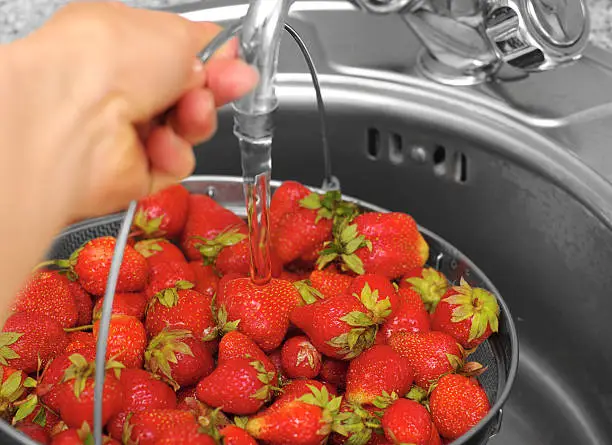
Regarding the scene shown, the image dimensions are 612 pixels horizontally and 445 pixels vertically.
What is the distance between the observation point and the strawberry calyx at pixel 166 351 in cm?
63

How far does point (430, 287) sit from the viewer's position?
2.34 feet

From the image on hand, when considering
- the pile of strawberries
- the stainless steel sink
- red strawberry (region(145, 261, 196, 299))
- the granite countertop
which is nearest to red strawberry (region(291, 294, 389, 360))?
the pile of strawberries

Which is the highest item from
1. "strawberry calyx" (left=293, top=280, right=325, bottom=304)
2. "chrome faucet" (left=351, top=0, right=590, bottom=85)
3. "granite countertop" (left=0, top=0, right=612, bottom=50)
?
"chrome faucet" (left=351, top=0, right=590, bottom=85)

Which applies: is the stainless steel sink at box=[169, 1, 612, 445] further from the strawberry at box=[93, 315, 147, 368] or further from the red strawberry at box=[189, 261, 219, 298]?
the strawberry at box=[93, 315, 147, 368]

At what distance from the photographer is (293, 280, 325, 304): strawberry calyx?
680 mm

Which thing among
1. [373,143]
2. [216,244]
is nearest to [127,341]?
[216,244]

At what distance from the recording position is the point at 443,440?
0.63 m

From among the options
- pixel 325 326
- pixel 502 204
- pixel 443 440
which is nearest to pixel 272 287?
pixel 325 326

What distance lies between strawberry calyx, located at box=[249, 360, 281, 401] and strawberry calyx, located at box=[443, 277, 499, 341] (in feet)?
0.50

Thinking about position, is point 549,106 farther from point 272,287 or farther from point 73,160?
point 73,160

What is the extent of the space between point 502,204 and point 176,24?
442 millimetres

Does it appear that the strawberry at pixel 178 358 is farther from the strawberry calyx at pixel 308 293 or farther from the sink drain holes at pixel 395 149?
the sink drain holes at pixel 395 149

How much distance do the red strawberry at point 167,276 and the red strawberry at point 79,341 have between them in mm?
57

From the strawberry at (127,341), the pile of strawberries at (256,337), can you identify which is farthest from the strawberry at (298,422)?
the strawberry at (127,341)
